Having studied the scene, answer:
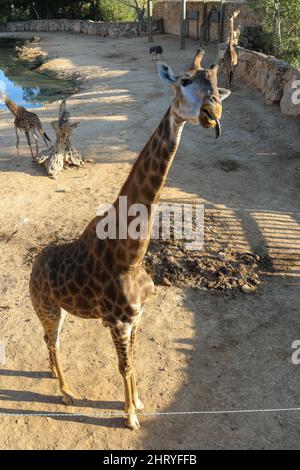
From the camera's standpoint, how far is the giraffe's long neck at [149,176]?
3.12 metres

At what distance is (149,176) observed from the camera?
3.31 m

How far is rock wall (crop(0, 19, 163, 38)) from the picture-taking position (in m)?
33.4

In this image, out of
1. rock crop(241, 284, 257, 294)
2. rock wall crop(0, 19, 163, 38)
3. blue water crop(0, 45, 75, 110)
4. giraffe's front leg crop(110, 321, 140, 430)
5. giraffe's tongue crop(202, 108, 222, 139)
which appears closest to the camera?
giraffe's tongue crop(202, 108, 222, 139)

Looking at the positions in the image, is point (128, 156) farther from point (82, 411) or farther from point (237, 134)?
point (82, 411)

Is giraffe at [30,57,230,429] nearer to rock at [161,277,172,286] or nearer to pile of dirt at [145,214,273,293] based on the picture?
rock at [161,277,172,286]

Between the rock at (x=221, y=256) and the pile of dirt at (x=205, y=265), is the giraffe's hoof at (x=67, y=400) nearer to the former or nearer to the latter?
the pile of dirt at (x=205, y=265)

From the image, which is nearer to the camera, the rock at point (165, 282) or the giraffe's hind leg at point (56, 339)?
the giraffe's hind leg at point (56, 339)

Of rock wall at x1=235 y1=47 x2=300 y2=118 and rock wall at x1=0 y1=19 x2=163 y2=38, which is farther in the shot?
rock wall at x1=0 y1=19 x2=163 y2=38

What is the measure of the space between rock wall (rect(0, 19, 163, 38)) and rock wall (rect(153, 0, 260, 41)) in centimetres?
100

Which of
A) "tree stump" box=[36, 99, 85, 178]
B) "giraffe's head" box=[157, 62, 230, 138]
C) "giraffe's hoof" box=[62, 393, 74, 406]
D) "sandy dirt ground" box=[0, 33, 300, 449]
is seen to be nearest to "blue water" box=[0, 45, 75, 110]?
"tree stump" box=[36, 99, 85, 178]

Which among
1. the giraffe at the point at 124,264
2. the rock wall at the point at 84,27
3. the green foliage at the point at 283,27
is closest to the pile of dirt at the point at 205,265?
the giraffe at the point at 124,264

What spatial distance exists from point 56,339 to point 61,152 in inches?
262

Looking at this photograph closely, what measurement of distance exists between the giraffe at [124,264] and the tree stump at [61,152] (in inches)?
244

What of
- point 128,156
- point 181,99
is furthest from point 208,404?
point 128,156
